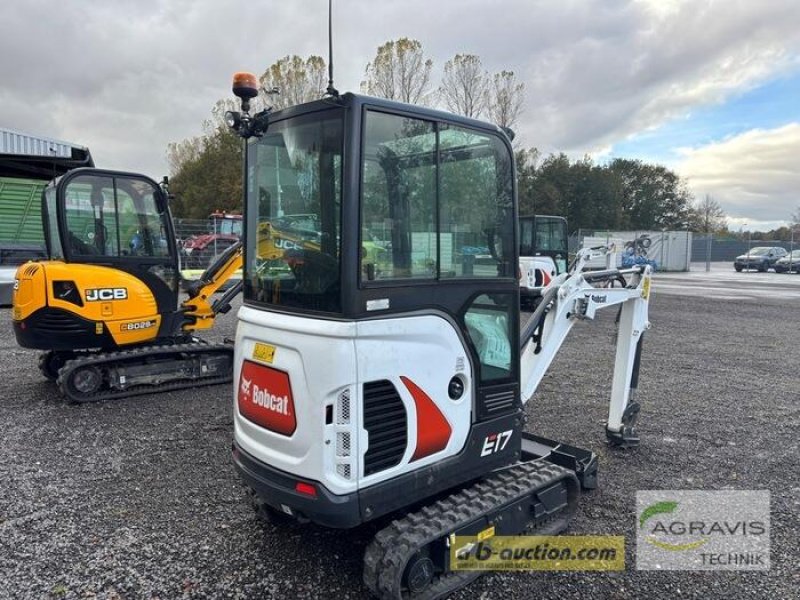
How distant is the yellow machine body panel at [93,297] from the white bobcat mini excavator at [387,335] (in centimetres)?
394

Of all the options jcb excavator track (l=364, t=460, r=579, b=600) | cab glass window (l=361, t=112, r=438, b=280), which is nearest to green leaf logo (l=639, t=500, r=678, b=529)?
jcb excavator track (l=364, t=460, r=579, b=600)

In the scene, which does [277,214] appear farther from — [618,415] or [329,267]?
[618,415]

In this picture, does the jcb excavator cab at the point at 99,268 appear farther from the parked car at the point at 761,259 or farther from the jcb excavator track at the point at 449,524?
the parked car at the point at 761,259

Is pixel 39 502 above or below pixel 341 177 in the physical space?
below

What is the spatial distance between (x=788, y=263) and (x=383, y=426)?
3761 centimetres

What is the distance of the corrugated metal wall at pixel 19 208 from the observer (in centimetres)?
1345

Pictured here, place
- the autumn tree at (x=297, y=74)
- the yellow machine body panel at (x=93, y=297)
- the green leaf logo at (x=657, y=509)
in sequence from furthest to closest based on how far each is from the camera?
the autumn tree at (x=297, y=74), the yellow machine body panel at (x=93, y=297), the green leaf logo at (x=657, y=509)

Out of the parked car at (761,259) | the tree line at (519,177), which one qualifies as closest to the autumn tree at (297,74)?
the tree line at (519,177)

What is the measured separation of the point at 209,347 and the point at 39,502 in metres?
3.23

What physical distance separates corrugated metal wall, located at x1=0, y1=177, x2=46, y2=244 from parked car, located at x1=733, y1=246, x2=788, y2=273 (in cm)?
3619

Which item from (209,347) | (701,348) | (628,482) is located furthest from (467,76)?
(628,482)

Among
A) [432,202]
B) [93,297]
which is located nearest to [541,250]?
[93,297]

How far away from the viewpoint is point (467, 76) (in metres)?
28.2

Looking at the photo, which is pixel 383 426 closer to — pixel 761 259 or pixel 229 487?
pixel 229 487
